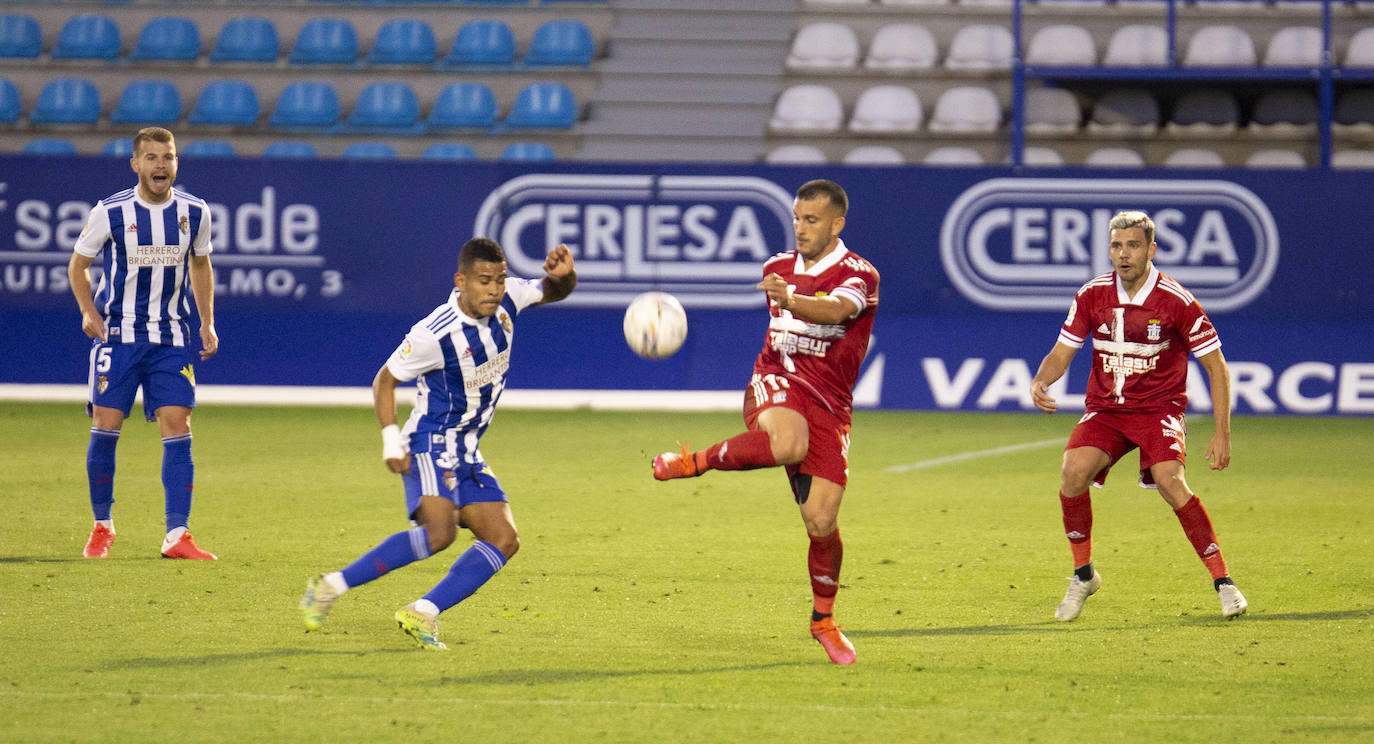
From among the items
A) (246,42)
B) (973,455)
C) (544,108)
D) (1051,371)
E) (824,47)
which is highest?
(246,42)

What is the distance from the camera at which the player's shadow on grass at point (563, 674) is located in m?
5.14

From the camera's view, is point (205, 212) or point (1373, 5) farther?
point (1373, 5)

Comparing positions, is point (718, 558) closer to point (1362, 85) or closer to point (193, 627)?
point (193, 627)

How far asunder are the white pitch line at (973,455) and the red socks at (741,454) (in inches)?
199

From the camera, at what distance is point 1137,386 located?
649 centimetres

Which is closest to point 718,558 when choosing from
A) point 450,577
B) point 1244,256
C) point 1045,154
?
point 450,577

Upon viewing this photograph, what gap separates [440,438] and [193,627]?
1261mm

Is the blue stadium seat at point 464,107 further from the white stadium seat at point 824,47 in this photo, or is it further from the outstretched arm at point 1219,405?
the outstretched arm at point 1219,405

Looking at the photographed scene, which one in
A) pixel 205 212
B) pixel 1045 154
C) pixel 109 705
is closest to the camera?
pixel 109 705

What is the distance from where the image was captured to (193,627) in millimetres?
5859

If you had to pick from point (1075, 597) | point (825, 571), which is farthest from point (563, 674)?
point (1075, 597)

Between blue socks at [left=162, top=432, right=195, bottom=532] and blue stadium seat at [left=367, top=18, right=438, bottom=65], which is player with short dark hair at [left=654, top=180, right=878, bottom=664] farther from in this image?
blue stadium seat at [left=367, top=18, right=438, bottom=65]

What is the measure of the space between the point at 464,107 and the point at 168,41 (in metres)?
3.86

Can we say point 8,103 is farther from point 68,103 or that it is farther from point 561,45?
point 561,45
